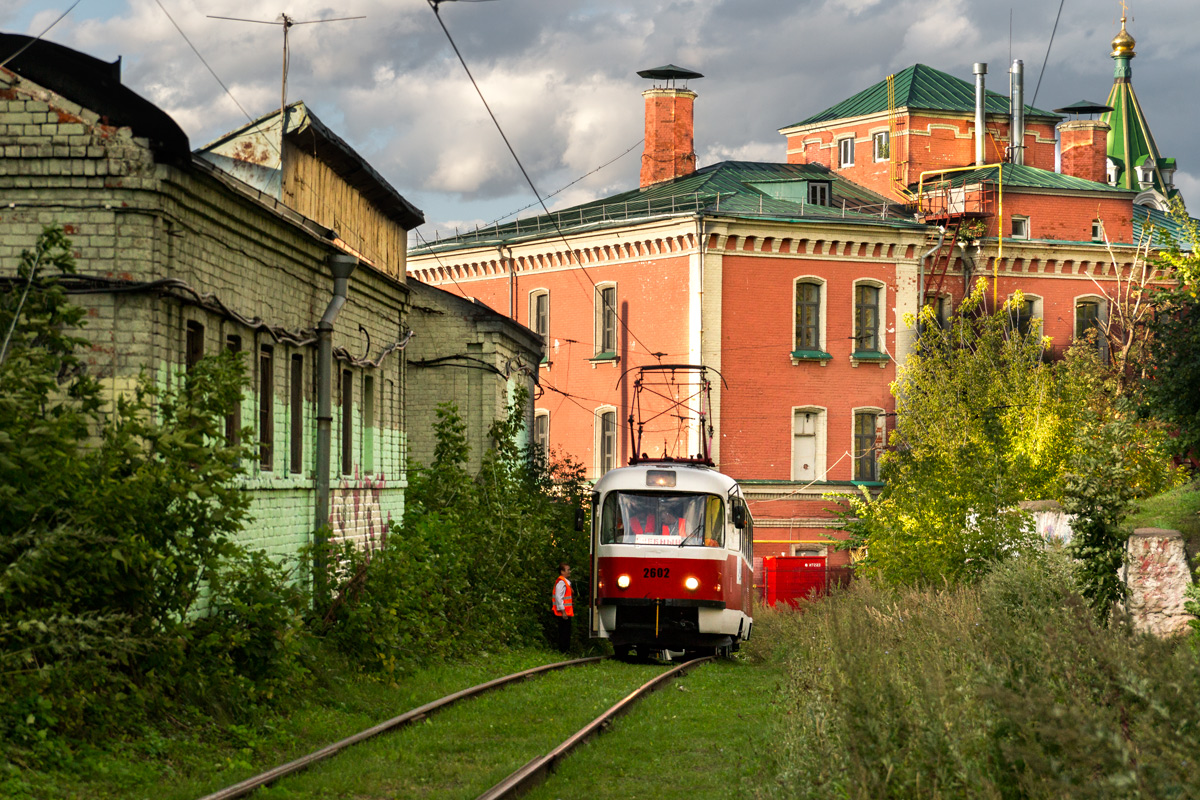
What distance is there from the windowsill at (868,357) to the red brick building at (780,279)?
49 millimetres

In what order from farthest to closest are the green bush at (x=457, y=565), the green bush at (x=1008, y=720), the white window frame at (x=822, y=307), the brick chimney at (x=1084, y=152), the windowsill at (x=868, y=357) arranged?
the brick chimney at (x=1084, y=152) < the windowsill at (x=868, y=357) < the white window frame at (x=822, y=307) < the green bush at (x=457, y=565) < the green bush at (x=1008, y=720)

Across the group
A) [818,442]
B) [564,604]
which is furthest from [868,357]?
[564,604]

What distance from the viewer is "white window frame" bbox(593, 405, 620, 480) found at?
4309 cm

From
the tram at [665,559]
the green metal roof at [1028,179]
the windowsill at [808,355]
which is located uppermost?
the green metal roof at [1028,179]

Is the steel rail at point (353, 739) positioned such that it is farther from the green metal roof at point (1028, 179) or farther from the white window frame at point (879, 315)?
the green metal roof at point (1028, 179)

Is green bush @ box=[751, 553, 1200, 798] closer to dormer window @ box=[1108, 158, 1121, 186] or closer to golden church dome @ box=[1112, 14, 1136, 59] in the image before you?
dormer window @ box=[1108, 158, 1121, 186]

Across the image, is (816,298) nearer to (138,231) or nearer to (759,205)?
(759,205)

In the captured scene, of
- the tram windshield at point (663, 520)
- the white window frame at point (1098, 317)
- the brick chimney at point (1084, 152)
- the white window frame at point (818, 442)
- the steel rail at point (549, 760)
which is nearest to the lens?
the steel rail at point (549, 760)

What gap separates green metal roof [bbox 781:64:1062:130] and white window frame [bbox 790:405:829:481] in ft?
45.3

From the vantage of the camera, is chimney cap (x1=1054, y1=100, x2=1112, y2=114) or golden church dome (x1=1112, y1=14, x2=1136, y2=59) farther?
golden church dome (x1=1112, y1=14, x2=1136, y2=59)

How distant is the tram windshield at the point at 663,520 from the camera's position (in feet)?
72.3

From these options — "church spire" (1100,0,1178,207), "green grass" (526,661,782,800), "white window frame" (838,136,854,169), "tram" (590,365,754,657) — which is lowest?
"green grass" (526,661,782,800)

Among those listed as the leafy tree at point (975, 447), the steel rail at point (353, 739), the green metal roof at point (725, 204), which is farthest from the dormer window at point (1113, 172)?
the steel rail at point (353, 739)

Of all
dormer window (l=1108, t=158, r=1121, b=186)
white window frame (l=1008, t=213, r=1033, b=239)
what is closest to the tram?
white window frame (l=1008, t=213, r=1033, b=239)
